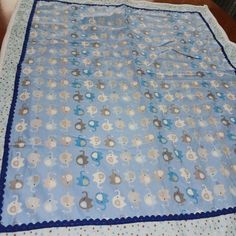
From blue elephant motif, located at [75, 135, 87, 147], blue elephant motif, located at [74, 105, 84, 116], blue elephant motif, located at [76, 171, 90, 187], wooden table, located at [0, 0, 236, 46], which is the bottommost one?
blue elephant motif, located at [76, 171, 90, 187]

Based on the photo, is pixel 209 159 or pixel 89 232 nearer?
pixel 89 232

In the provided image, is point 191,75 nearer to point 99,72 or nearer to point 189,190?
point 99,72

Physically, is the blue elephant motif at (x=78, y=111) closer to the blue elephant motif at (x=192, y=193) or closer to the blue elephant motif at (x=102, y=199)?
Answer: the blue elephant motif at (x=102, y=199)

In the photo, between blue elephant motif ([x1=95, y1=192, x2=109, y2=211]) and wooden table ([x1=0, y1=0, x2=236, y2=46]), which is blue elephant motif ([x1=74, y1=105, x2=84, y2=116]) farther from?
wooden table ([x1=0, y1=0, x2=236, y2=46])

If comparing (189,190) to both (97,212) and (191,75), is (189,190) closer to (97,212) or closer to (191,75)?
(97,212)

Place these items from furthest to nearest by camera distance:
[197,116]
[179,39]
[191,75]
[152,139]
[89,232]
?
[179,39]
[191,75]
[197,116]
[152,139]
[89,232]

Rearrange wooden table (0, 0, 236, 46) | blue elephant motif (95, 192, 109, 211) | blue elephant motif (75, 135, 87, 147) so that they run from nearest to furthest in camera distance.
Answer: blue elephant motif (95, 192, 109, 211) < blue elephant motif (75, 135, 87, 147) < wooden table (0, 0, 236, 46)

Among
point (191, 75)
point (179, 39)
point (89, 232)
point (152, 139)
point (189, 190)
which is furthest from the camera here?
point (179, 39)

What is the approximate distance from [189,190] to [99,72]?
23.0 inches

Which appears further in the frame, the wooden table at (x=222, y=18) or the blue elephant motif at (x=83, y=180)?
the wooden table at (x=222, y=18)

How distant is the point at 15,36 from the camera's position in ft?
3.98

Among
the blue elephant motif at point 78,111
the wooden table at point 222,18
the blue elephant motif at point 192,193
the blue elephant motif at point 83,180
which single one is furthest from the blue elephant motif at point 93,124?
the wooden table at point 222,18

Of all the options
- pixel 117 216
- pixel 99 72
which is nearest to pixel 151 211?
pixel 117 216

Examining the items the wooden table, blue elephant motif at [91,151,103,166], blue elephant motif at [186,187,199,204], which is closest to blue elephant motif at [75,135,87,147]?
blue elephant motif at [91,151,103,166]
